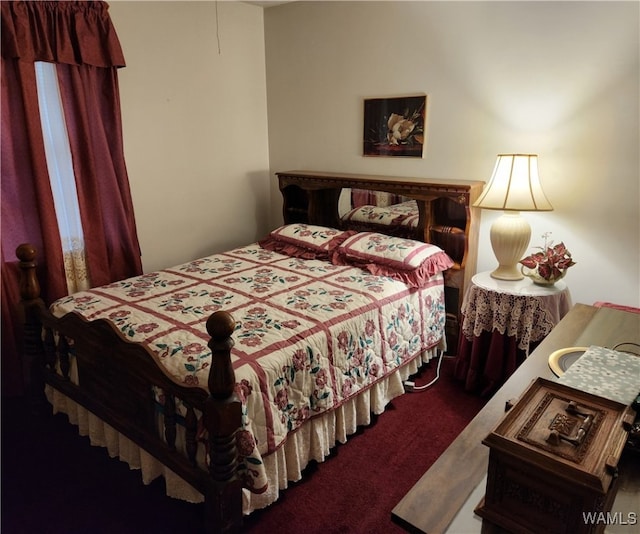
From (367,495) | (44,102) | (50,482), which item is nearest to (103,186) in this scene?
(44,102)

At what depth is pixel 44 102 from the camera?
2656mm

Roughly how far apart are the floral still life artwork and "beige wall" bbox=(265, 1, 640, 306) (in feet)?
0.19

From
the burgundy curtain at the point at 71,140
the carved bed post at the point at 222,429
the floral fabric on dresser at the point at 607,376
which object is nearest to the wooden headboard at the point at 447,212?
the burgundy curtain at the point at 71,140

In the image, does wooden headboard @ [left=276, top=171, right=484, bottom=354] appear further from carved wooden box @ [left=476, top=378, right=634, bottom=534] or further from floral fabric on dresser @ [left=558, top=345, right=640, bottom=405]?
carved wooden box @ [left=476, top=378, right=634, bottom=534]

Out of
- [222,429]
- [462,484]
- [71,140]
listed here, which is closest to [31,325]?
[71,140]

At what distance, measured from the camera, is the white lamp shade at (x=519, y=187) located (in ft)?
8.11

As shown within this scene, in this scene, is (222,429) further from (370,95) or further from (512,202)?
(370,95)

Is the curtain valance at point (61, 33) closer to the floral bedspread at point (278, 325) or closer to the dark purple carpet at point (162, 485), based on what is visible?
the floral bedspread at point (278, 325)

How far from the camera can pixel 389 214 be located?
127 inches

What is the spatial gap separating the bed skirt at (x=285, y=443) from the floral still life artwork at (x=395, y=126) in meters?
1.56

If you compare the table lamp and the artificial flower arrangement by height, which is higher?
the table lamp

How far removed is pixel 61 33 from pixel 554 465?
3014 mm

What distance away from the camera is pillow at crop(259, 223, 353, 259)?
3.12 metres

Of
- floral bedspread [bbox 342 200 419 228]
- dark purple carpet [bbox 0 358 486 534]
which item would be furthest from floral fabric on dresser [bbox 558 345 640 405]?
floral bedspread [bbox 342 200 419 228]
